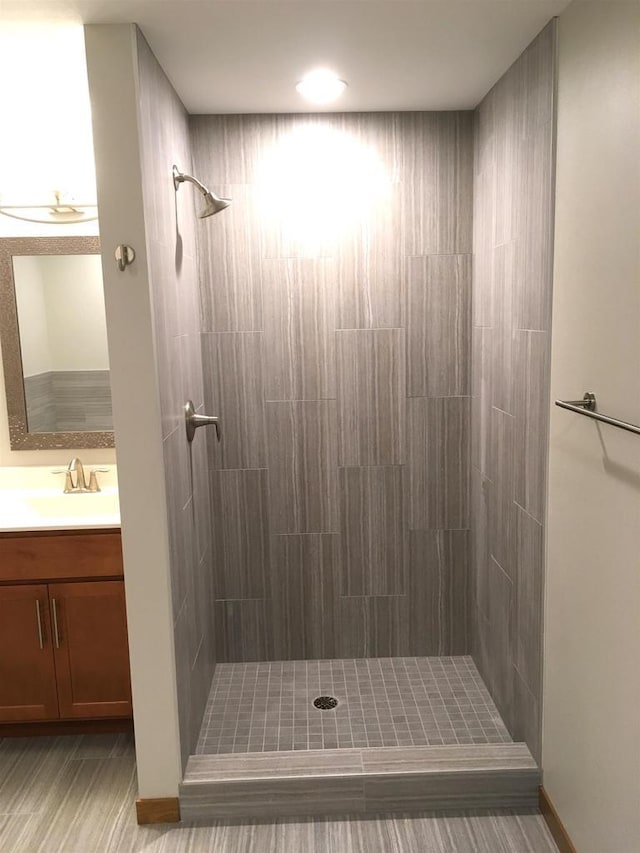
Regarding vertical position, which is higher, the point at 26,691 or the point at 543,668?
the point at 543,668

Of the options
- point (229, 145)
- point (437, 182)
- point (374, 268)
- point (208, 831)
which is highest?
point (229, 145)

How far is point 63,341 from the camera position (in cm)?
292

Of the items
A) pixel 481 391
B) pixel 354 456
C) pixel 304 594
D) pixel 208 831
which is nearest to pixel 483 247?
pixel 481 391

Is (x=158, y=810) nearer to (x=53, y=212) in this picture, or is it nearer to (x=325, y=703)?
(x=325, y=703)

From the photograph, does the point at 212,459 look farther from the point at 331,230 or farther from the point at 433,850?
the point at 433,850

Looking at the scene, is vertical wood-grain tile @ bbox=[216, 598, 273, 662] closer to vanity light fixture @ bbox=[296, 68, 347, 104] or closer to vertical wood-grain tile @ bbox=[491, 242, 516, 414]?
vertical wood-grain tile @ bbox=[491, 242, 516, 414]

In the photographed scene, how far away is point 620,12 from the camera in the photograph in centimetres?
156

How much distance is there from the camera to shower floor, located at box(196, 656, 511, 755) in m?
2.53

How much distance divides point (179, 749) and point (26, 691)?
701mm

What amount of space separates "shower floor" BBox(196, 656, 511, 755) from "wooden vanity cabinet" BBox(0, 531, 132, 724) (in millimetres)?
397

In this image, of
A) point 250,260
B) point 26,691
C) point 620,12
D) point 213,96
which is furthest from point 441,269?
point 26,691

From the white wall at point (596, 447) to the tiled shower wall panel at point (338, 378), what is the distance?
0.90 metres

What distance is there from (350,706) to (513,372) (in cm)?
135

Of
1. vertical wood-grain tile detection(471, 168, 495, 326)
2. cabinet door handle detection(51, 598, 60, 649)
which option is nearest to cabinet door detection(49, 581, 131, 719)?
cabinet door handle detection(51, 598, 60, 649)
